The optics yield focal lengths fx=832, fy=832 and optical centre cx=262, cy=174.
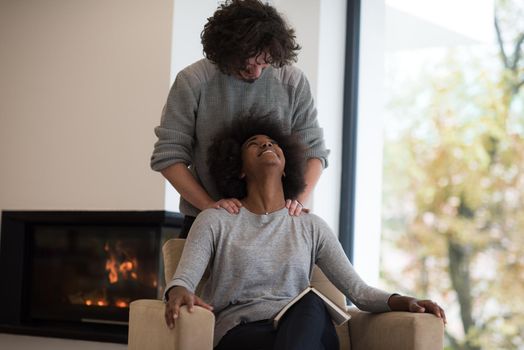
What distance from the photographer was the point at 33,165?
5039 millimetres

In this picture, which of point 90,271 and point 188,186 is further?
point 90,271

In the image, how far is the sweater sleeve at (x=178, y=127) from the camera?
2713mm

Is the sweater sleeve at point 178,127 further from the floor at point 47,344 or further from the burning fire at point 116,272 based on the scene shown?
the burning fire at point 116,272

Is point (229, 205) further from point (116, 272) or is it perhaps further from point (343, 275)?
point (116, 272)

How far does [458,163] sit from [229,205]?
4324mm

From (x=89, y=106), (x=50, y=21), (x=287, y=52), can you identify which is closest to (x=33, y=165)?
(x=89, y=106)

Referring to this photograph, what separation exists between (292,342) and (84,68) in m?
3.17

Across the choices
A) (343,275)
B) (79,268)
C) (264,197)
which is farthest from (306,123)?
(79,268)

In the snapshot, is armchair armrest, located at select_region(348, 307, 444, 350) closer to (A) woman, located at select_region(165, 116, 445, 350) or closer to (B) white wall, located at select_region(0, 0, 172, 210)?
(A) woman, located at select_region(165, 116, 445, 350)

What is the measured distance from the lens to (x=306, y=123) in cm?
288

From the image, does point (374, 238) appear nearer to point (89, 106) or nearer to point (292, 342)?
point (89, 106)

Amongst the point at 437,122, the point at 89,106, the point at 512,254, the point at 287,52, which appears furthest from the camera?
the point at 437,122

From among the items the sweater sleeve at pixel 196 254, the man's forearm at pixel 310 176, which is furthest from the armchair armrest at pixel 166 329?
the man's forearm at pixel 310 176

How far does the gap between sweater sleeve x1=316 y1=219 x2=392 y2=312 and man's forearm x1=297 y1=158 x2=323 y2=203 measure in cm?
14
